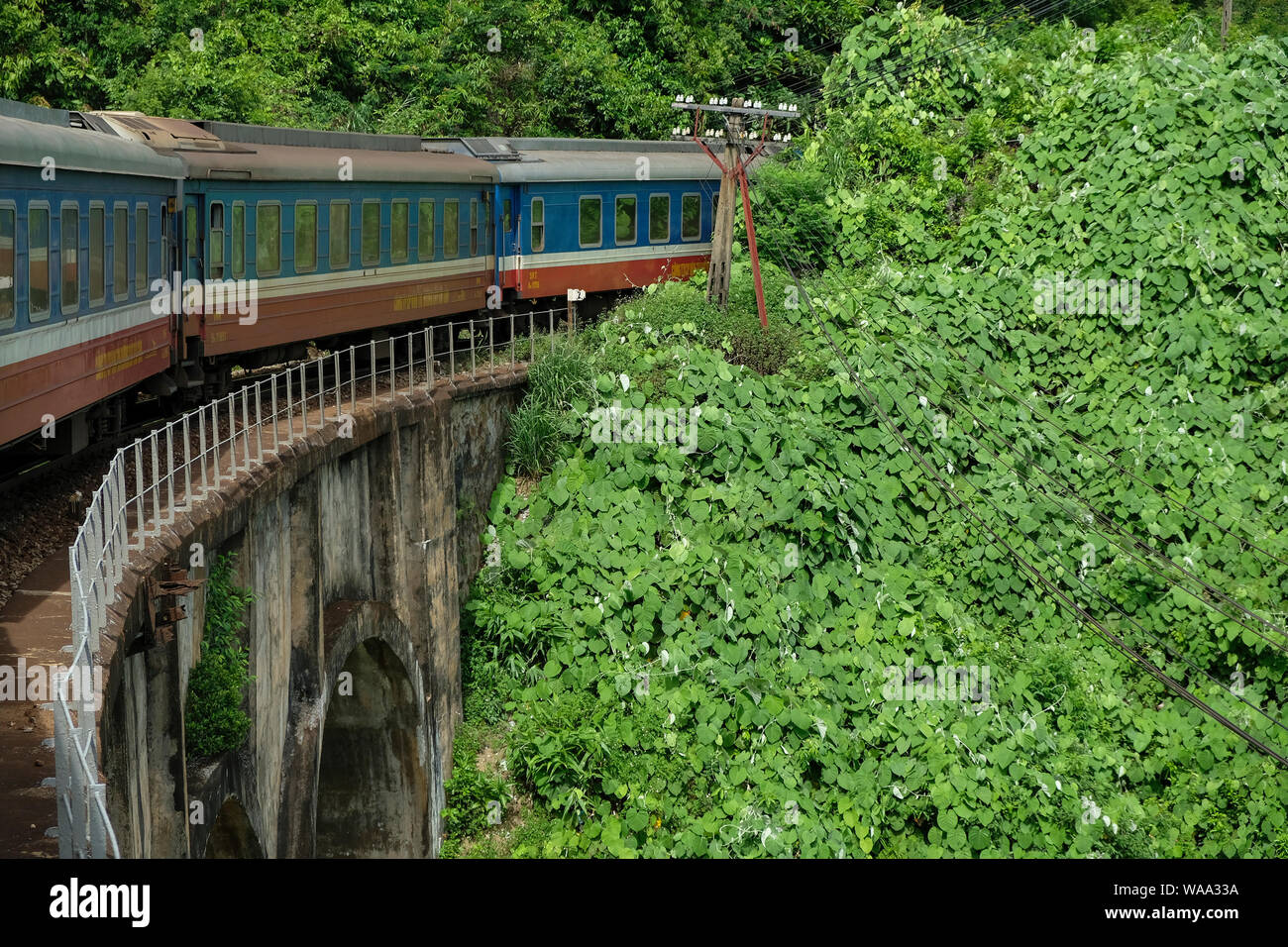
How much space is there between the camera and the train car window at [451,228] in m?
20.6

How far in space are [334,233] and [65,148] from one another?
6609 mm

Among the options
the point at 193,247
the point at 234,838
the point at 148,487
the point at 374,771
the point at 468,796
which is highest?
the point at 193,247

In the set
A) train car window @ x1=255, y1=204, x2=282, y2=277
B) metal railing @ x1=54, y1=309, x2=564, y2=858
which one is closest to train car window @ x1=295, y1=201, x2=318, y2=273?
train car window @ x1=255, y1=204, x2=282, y2=277

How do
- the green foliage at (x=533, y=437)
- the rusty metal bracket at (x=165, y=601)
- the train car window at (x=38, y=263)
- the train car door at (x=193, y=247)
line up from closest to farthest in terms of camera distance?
1. the rusty metal bracket at (x=165, y=601)
2. the train car window at (x=38, y=263)
3. the train car door at (x=193, y=247)
4. the green foliage at (x=533, y=437)

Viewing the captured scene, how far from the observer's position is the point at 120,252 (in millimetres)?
13000

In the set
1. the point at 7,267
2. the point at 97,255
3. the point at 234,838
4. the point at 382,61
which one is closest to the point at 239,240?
the point at 97,255

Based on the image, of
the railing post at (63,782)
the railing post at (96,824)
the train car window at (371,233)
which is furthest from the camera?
the train car window at (371,233)

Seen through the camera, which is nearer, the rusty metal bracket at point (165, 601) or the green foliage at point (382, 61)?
the rusty metal bracket at point (165, 601)

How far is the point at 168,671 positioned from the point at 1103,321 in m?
17.0

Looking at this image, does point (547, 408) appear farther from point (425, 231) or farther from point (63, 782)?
point (63, 782)

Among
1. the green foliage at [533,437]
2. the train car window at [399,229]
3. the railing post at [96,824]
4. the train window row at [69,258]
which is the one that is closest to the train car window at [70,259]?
the train window row at [69,258]

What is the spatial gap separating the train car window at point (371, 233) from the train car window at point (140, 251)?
4909mm

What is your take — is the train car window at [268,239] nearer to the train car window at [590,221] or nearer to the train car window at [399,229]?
the train car window at [399,229]

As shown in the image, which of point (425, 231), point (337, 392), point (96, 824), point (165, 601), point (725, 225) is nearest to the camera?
point (96, 824)
